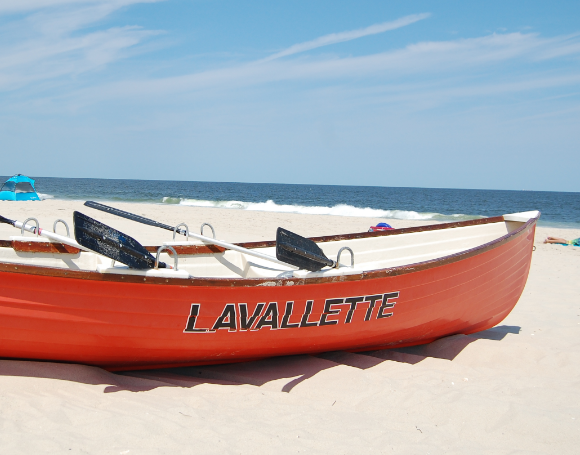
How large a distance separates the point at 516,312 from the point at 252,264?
3654 mm

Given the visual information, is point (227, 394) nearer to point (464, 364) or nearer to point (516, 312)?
point (464, 364)

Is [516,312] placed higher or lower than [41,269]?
lower

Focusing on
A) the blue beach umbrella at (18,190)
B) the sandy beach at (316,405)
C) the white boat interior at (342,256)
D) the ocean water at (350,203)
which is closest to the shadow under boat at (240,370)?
the sandy beach at (316,405)

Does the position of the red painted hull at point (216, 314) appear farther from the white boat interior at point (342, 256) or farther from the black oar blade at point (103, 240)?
the white boat interior at point (342, 256)

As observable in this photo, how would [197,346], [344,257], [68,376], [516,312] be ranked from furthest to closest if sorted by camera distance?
[516,312], [344,257], [197,346], [68,376]

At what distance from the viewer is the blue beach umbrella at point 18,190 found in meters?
21.8

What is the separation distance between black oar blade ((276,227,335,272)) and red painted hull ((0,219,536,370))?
0.27m

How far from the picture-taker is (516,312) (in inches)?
247

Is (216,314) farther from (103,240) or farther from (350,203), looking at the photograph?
(350,203)

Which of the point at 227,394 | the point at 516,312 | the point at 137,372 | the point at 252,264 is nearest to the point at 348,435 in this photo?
the point at 227,394

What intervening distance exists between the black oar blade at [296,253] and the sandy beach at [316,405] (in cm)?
83

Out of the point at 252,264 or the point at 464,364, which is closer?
the point at 464,364

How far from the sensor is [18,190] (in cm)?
2227

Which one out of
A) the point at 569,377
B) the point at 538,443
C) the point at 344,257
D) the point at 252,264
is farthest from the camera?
the point at 344,257
